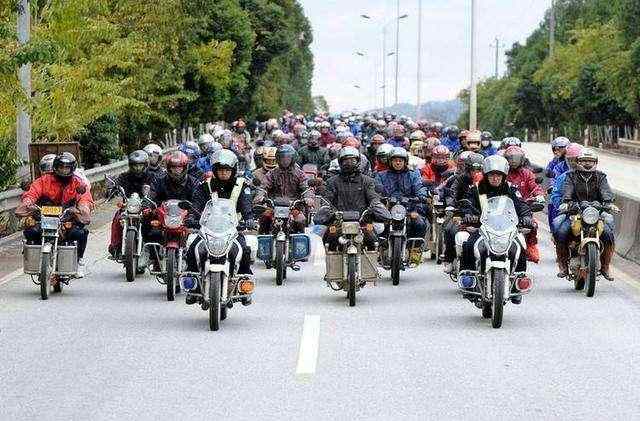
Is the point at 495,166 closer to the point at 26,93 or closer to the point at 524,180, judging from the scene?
the point at 524,180

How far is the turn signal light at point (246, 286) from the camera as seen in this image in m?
13.8

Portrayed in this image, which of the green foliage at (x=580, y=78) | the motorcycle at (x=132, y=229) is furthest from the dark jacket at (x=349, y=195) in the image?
the green foliage at (x=580, y=78)

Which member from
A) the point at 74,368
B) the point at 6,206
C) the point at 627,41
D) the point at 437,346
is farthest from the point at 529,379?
the point at 627,41

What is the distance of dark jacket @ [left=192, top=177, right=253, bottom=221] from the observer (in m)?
14.6

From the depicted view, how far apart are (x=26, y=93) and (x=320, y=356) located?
16304 millimetres

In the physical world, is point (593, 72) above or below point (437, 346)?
above

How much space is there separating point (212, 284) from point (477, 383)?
337 centimetres

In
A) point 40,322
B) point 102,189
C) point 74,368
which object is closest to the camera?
point 74,368

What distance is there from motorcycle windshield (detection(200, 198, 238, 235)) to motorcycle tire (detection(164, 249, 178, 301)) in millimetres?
2222

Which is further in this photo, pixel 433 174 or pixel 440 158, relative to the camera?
pixel 433 174

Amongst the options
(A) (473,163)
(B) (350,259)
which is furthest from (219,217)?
(A) (473,163)

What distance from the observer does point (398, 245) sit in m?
17.5

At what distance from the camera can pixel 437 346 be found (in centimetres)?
1247

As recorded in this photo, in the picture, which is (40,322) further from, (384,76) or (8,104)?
(384,76)
